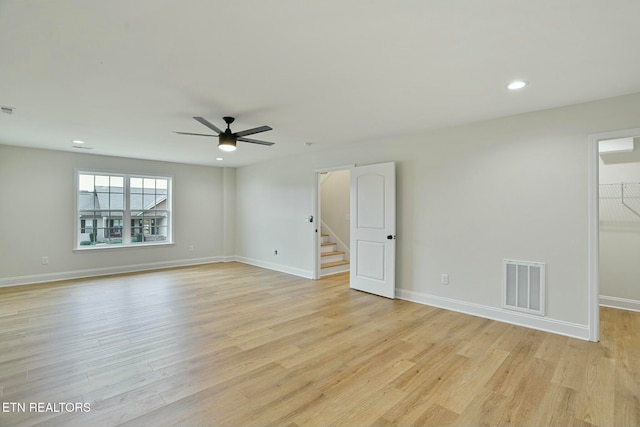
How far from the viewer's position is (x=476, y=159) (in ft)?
12.8

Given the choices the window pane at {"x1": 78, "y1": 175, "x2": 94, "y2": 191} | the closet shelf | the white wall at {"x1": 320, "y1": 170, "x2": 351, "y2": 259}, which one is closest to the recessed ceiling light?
the closet shelf

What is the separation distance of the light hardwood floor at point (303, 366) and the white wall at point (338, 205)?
9.77 ft

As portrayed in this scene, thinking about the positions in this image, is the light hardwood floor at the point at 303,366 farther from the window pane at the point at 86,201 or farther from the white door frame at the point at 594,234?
the window pane at the point at 86,201

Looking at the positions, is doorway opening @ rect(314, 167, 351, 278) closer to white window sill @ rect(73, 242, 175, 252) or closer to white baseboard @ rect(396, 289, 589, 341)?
white baseboard @ rect(396, 289, 589, 341)

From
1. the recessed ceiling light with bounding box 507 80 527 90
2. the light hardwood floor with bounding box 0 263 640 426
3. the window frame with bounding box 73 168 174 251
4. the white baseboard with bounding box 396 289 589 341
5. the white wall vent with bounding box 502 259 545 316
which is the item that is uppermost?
the recessed ceiling light with bounding box 507 80 527 90

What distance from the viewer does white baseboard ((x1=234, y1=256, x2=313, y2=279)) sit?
612 centimetres

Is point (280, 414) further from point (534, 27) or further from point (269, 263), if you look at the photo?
point (269, 263)

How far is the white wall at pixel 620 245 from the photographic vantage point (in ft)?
13.4

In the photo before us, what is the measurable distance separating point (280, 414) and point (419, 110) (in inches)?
126

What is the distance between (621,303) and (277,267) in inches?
225

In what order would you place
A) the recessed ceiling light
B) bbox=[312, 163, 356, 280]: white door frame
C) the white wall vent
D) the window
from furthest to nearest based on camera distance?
the window
bbox=[312, 163, 356, 280]: white door frame
the white wall vent
the recessed ceiling light

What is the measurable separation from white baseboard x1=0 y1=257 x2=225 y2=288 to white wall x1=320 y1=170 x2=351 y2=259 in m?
3.16

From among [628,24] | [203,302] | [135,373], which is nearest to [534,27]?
[628,24]

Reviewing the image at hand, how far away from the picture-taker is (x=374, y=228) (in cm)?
486
